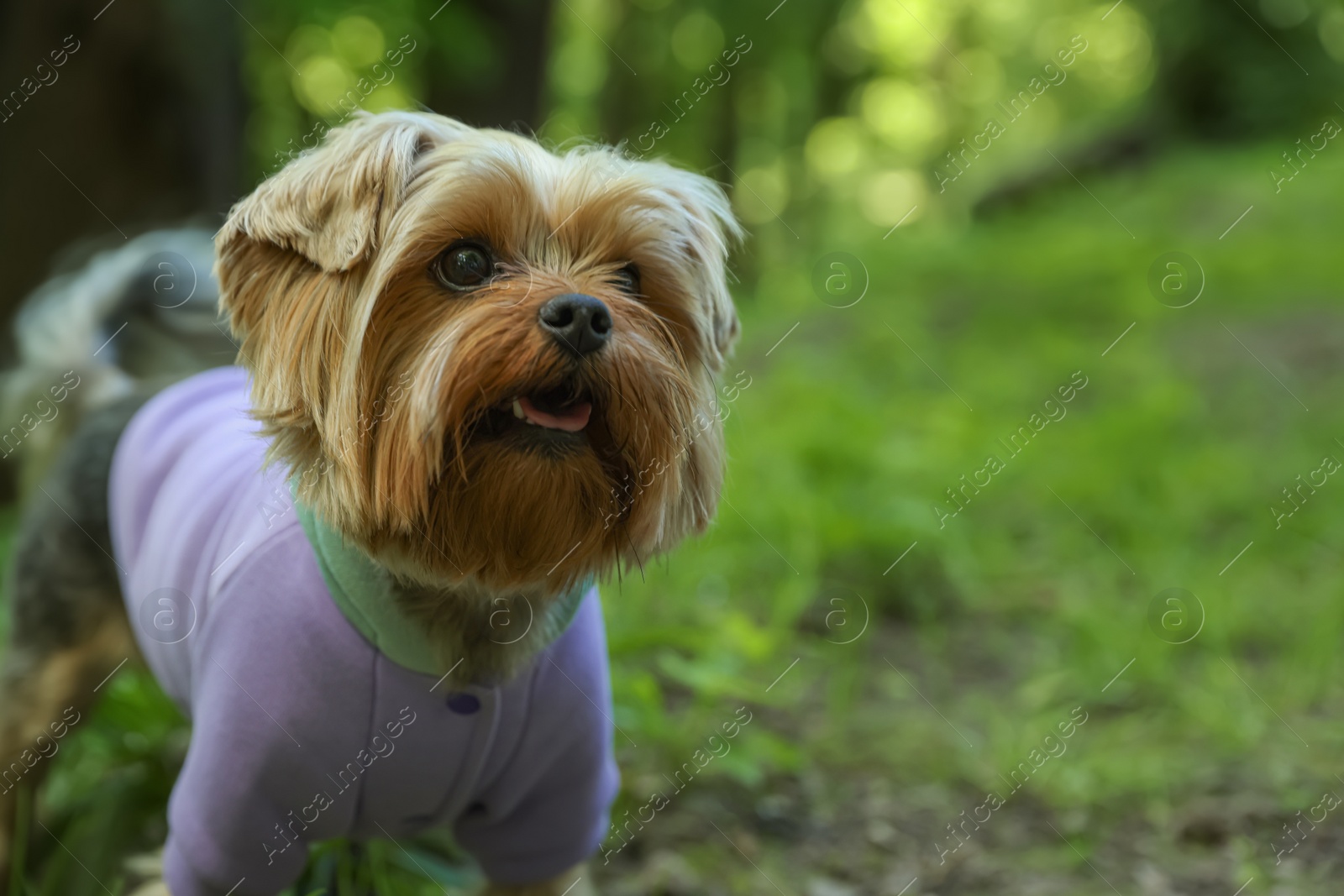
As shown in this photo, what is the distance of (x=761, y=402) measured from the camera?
6801 millimetres

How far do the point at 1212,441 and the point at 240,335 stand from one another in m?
5.59

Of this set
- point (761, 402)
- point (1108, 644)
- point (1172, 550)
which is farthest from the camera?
point (761, 402)

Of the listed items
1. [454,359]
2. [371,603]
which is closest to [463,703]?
→ [371,603]

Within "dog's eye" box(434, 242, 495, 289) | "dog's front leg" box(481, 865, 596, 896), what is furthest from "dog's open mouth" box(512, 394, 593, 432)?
"dog's front leg" box(481, 865, 596, 896)

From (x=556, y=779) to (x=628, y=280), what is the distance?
3.65ft

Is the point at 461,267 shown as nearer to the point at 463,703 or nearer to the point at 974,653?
the point at 463,703

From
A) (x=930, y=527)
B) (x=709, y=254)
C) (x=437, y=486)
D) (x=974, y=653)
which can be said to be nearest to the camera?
(x=437, y=486)

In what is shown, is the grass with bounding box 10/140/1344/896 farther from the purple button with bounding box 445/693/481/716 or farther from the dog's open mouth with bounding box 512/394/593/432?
the dog's open mouth with bounding box 512/394/593/432

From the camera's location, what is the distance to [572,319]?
1.99 metres

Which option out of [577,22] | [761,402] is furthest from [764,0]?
[761,402]

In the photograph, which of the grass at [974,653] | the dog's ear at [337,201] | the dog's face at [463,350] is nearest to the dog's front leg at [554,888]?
the grass at [974,653]

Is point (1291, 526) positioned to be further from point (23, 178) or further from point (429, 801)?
point (23, 178)

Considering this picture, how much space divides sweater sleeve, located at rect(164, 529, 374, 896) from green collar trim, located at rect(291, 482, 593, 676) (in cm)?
4

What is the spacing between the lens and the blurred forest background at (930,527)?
3.29 meters
